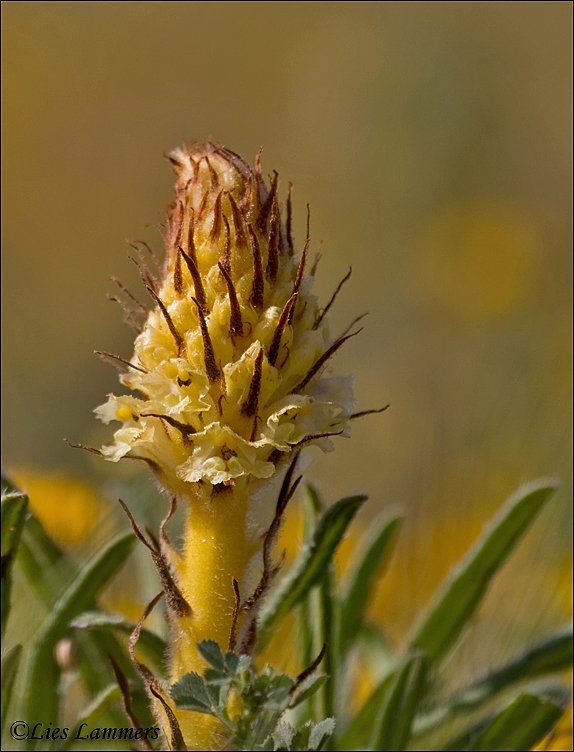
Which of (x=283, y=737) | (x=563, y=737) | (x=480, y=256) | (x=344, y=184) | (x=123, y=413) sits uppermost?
(x=344, y=184)

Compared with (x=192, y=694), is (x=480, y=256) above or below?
above

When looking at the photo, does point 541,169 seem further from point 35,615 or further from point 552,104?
point 35,615

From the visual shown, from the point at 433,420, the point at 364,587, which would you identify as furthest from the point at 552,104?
the point at 364,587

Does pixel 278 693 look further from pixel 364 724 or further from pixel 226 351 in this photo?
pixel 364 724

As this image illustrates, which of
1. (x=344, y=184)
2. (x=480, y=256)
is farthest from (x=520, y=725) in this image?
(x=344, y=184)

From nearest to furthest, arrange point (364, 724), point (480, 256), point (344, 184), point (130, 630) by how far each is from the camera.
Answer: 1. point (130, 630)
2. point (364, 724)
3. point (480, 256)
4. point (344, 184)

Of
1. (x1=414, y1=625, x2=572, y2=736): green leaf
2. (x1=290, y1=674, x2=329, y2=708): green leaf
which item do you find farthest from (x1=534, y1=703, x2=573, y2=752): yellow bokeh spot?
(x1=290, y1=674, x2=329, y2=708): green leaf

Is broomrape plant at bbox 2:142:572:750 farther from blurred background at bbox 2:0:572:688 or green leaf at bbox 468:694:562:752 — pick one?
blurred background at bbox 2:0:572:688
